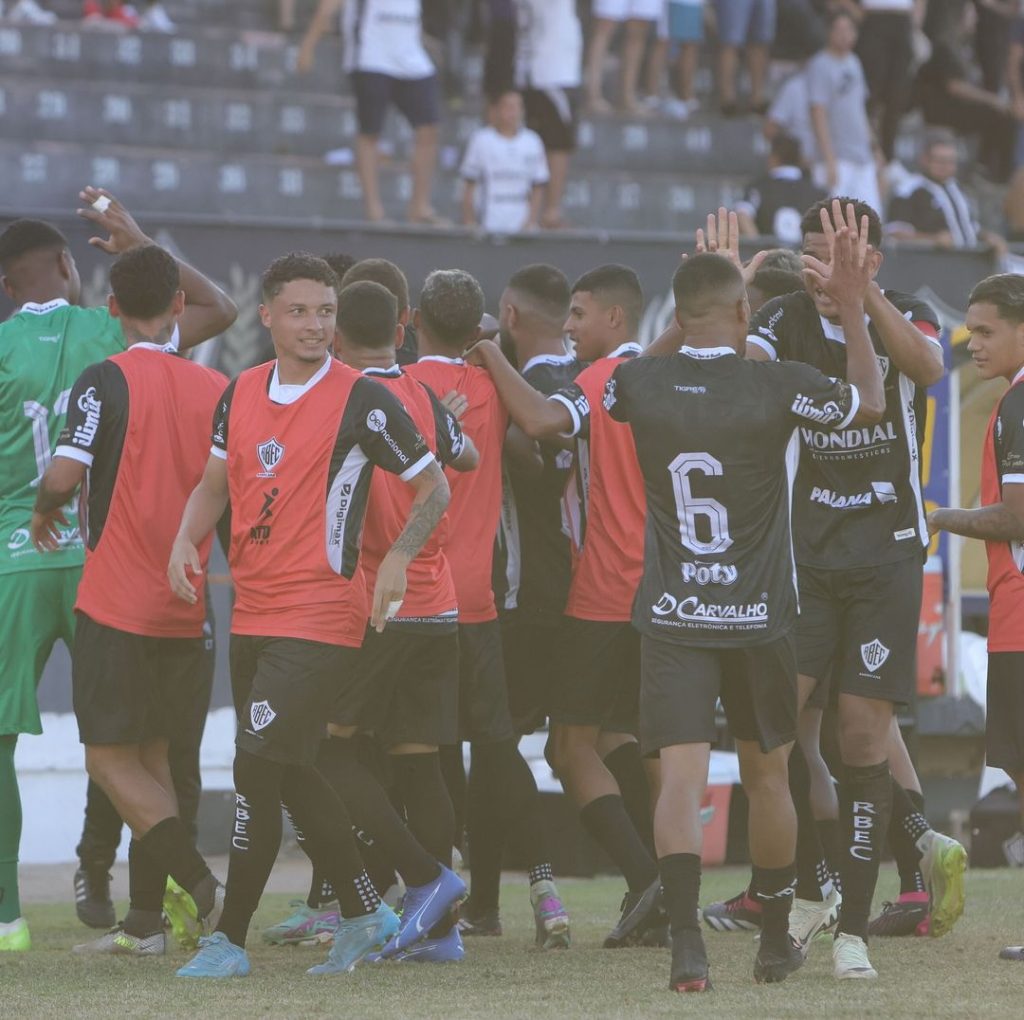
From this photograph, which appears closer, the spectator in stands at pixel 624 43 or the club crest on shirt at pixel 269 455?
the club crest on shirt at pixel 269 455

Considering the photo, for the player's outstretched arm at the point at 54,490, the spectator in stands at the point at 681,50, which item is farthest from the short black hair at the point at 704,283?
the spectator in stands at the point at 681,50

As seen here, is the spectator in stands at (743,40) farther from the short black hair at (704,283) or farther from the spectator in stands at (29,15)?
the short black hair at (704,283)

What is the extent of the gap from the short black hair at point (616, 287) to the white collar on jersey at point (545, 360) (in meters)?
0.25

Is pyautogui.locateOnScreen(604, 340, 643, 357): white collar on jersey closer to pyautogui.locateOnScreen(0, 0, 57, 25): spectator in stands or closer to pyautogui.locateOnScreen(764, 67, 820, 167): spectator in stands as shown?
pyautogui.locateOnScreen(764, 67, 820, 167): spectator in stands

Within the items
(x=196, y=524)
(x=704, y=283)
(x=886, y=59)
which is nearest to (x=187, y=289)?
(x=196, y=524)

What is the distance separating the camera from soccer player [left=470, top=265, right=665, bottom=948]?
265 inches

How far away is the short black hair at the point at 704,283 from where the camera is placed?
5719 mm

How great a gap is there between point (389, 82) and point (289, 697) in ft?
31.2

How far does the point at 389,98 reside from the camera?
47.8 feet

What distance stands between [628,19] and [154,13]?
13.2 feet

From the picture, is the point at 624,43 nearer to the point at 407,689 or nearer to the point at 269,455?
the point at 407,689

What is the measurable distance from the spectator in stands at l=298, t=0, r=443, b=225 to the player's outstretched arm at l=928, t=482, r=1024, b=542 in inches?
326

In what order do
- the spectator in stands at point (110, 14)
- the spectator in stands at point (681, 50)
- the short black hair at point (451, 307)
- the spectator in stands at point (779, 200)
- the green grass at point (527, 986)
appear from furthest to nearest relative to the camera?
1. the spectator in stands at point (681, 50)
2. the spectator in stands at point (110, 14)
3. the spectator in stands at point (779, 200)
4. the short black hair at point (451, 307)
5. the green grass at point (527, 986)

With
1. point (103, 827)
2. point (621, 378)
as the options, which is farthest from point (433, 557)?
point (103, 827)
